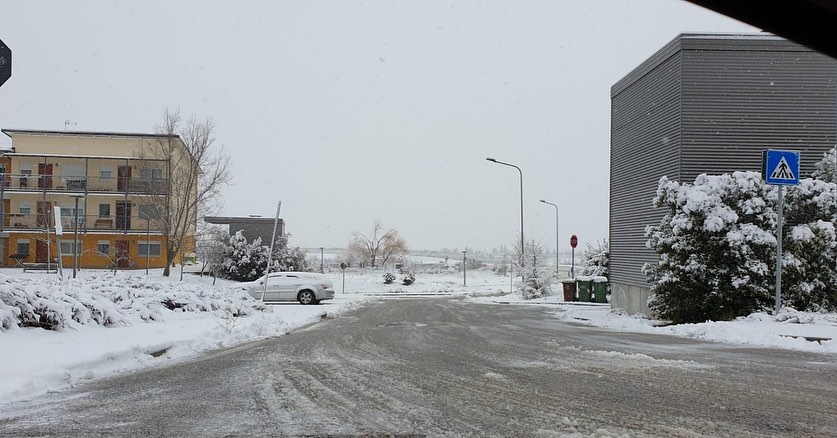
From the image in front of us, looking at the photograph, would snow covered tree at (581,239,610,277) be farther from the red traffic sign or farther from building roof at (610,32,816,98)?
the red traffic sign

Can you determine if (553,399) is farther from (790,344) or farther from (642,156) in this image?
(642,156)

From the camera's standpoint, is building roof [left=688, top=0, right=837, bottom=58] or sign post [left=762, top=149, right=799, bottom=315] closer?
building roof [left=688, top=0, right=837, bottom=58]

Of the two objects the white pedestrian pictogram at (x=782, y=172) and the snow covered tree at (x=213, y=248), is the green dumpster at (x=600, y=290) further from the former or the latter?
the snow covered tree at (x=213, y=248)

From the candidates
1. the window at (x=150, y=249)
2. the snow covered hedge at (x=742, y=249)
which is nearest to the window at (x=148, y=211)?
the window at (x=150, y=249)

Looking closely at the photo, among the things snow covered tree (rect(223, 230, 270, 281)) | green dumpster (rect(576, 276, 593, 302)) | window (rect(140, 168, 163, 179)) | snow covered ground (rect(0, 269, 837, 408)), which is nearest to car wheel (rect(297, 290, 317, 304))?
snow covered ground (rect(0, 269, 837, 408))

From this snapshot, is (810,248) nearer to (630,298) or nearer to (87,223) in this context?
(630,298)

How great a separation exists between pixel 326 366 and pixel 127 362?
292cm

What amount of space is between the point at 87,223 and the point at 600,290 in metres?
34.9

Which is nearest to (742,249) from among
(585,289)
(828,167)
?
(828,167)

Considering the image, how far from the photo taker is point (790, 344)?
36.0ft

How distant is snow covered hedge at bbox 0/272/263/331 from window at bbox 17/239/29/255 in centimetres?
3233

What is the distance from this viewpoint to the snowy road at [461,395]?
210 inches

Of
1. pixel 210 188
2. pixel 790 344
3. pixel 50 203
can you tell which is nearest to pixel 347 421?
pixel 790 344

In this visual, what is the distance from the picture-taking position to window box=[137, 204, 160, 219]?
3509cm
